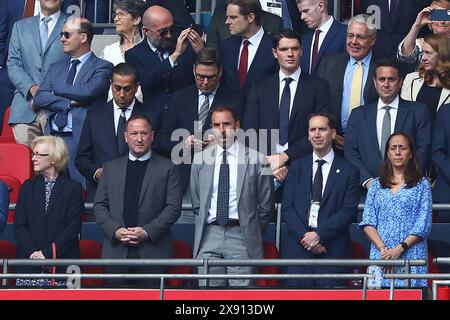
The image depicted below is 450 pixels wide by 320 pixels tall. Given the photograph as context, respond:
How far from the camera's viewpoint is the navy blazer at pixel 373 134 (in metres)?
17.8

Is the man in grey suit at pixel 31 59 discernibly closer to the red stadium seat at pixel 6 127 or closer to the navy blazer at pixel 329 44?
the red stadium seat at pixel 6 127

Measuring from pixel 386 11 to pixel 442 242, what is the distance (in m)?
3.28

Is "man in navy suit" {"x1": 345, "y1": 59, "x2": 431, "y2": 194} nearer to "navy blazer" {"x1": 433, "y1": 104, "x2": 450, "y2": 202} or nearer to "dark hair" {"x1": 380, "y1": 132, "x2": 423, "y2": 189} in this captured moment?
"navy blazer" {"x1": 433, "y1": 104, "x2": 450, "y2": 202}

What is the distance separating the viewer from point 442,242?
17641 mm

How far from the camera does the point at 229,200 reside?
17266 mm

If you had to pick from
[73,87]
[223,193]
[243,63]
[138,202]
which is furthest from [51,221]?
[243,63]

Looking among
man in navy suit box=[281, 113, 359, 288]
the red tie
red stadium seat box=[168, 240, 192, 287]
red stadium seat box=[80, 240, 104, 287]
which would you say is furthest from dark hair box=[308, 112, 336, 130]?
the red tie

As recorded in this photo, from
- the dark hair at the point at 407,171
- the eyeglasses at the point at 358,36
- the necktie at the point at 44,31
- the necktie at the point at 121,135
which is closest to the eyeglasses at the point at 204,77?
the necktie at the point at 121,135

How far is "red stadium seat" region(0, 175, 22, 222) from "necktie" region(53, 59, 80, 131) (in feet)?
2.66

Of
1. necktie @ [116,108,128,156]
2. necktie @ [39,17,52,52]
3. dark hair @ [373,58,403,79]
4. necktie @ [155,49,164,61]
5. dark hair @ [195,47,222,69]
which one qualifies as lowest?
necktie @ [116,108,128,156]

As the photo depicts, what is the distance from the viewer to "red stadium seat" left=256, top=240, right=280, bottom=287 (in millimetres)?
17406

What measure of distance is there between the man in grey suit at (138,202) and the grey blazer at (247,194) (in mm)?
215

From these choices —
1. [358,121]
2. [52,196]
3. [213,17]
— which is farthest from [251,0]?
[52,196]
